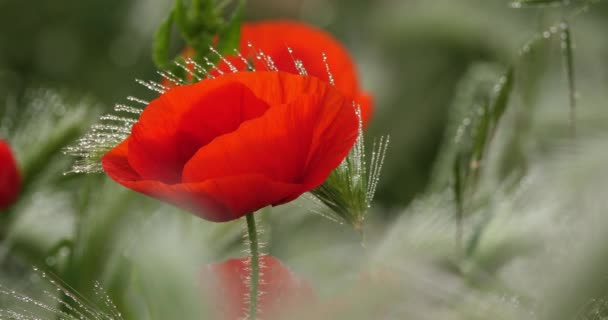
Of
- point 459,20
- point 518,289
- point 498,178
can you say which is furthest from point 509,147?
point 459,20

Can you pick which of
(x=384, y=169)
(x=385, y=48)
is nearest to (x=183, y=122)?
(x=384, y=169)

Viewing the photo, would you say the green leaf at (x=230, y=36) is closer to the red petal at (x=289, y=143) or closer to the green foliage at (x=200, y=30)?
the green foliage at (x=200, y=30)

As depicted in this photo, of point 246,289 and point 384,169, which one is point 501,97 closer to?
point 246,289

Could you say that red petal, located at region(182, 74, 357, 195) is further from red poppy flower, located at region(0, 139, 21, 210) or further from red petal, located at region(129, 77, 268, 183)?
red poppy flower, located at region(0, 139, 21, 210)

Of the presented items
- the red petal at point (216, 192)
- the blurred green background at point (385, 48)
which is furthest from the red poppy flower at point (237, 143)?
the blurred green background at point (385, 48)

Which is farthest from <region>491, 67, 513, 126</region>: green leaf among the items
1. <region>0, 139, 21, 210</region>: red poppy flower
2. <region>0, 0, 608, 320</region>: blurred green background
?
<region>0, 139, 21, 210</region>: red poppy flower

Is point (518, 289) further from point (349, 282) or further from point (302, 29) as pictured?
point (302, 29)

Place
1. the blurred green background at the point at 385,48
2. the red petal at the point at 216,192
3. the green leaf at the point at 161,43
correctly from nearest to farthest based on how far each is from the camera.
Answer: the red petal at the point at 216,192 → the green leaf at the point at 161,43 → the blurred green background at the point at 385,48
